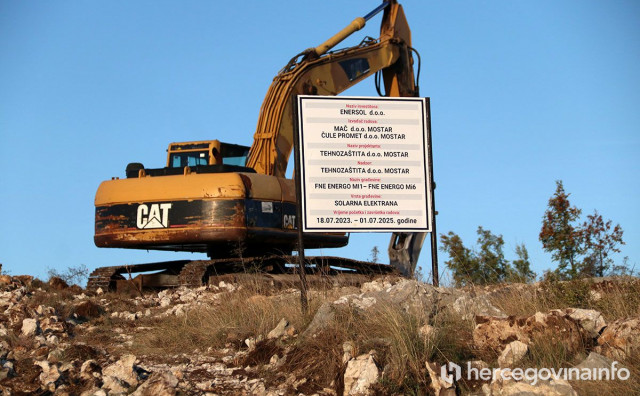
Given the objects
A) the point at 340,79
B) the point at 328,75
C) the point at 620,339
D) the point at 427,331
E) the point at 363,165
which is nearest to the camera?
the point at 620,339

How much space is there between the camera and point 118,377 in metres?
6.43

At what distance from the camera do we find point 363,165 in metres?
9.28

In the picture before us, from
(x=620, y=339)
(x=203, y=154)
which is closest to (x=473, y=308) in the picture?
(x=620, y=339)

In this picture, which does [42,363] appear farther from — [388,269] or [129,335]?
[388,269]

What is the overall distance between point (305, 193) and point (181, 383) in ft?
10.4

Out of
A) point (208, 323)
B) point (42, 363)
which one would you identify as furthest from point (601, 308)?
point (42, 363)

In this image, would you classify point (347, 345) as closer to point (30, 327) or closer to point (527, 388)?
point (527, 388)

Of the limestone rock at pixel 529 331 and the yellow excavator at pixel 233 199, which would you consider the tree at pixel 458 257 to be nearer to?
the yellow excavator at pixel 233 199

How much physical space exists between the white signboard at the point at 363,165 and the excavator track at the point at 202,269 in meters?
5.88

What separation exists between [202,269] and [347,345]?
8909 mm

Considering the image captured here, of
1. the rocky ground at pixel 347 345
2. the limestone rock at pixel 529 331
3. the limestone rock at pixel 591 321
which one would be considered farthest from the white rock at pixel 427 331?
the limestone rock at pixel 591 321

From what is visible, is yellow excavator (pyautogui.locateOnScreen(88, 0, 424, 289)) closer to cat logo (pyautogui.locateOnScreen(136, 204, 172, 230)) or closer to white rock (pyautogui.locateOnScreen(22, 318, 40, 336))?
cat logo (pyautogui.locateOnScreen(136, 204, 172, 230))

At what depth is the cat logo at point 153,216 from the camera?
15.4 meters

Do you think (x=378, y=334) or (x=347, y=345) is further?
(x=378, y=334)
